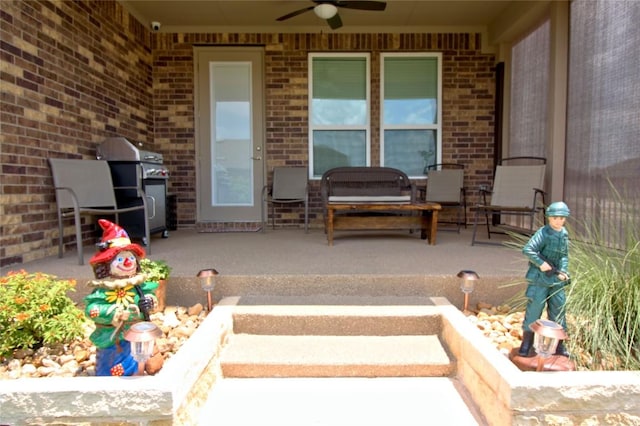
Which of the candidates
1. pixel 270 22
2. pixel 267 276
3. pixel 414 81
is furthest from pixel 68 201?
pixel 414 81

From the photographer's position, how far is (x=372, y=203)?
418cm

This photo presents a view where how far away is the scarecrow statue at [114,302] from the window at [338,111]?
4.35 m

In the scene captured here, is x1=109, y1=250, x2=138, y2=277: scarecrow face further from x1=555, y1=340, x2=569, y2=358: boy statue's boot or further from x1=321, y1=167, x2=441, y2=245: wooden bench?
x1=321, y1=167, x2=441, y2=245: wooden bench

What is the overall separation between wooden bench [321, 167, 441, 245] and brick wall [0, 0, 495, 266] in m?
0.90

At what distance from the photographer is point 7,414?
145 centimetres

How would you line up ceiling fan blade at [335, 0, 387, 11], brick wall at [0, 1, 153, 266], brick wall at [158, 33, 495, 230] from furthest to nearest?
1. brick wall at [158, 33, 495, 230]
2. ceiling fan blade at [335, 0, 387, 11]
3. brick wall at [0, 1, 153, 266]

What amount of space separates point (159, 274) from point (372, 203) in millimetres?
2237

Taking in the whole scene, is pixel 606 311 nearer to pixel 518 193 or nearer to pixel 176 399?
pixel 176 399

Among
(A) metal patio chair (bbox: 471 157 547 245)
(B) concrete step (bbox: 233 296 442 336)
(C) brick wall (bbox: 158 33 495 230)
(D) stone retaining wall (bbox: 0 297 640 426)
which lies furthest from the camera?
(C) brick wall (bbox: 158 33 495 230)

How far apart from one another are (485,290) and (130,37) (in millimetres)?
4842

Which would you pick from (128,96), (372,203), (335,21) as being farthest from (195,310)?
(335,21)

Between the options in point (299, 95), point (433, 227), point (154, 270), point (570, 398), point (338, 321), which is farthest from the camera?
point (299, 95)

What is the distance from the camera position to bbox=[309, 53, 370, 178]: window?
234 inches

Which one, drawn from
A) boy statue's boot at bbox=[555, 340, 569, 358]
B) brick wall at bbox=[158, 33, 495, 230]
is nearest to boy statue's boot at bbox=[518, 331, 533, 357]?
boy statue's boot at bbox=[555, 340, 569, 358]
